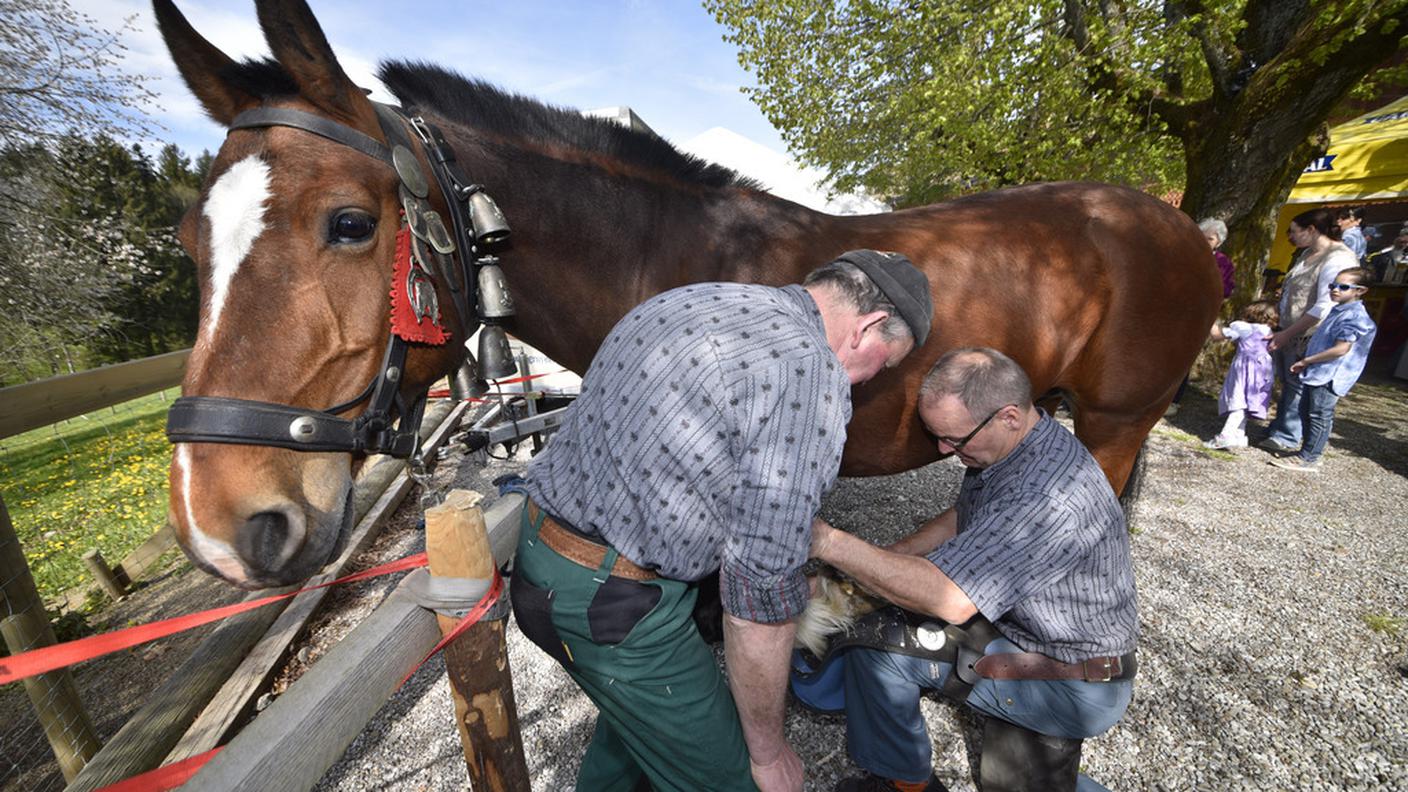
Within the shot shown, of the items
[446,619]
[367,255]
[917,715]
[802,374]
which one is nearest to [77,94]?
[367,255]

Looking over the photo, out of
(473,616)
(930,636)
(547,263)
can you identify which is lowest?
(930,636)

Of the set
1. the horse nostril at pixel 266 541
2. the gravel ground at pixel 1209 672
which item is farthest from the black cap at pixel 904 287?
the gravel ground at pixel 1209 672

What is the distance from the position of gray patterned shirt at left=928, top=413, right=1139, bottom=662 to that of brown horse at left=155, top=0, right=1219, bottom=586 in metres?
0.63

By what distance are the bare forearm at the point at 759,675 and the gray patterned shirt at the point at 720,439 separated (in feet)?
0.21

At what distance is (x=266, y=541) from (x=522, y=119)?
5.14 feet

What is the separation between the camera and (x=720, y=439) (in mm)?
1126

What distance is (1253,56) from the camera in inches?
237

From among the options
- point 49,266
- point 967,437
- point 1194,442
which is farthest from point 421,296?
point 49,266

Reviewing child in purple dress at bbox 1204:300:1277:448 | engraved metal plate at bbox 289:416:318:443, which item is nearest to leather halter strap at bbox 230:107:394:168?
engraved metal plate at bbox 289:416:318:443

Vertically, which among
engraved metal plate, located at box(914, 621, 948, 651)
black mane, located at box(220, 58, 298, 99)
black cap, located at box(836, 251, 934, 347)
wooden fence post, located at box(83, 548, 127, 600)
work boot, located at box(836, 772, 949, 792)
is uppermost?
black mane, located at box(220, 58, 298, 99)

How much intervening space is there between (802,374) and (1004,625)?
146cm

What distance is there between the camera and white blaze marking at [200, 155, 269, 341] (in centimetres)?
126

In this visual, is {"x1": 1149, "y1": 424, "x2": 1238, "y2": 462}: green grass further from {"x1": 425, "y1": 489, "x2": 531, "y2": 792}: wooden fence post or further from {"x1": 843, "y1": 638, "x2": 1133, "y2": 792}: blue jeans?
{"x1": 425, "y1": 489, "x2": 531, "y2": 792}: wooden fence post

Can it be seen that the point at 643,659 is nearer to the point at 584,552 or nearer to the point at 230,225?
the point at 584,552
